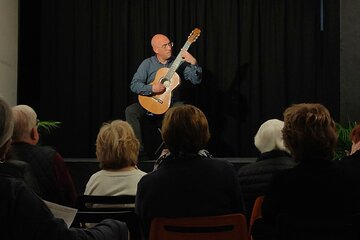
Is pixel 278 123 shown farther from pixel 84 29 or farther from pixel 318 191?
pixel 84 29

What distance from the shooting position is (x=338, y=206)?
1.85 m

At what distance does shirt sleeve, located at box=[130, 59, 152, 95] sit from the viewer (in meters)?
5.26

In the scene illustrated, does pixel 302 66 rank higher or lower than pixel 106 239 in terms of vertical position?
higher

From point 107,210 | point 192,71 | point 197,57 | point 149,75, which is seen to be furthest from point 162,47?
point 107,210

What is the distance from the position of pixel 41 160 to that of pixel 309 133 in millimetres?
1187

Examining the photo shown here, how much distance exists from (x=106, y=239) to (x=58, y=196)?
4.02 ft

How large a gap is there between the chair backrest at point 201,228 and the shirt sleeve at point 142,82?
341cm

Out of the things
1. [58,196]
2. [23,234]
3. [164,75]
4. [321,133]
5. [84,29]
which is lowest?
[58,196]

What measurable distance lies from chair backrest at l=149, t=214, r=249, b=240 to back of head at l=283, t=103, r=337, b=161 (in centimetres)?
35

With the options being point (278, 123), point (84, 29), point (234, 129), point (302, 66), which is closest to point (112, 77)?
point (84, 29)

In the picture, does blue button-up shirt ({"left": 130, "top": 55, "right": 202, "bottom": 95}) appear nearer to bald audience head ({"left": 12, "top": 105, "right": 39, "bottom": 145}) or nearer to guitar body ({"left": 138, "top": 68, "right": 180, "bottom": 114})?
guitar body ({"left": 138, "top": 68, "right": 180, "bottom": 114})

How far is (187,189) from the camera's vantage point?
80.2 inches

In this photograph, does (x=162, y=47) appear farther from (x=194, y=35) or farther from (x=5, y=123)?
(x=5, y=123)

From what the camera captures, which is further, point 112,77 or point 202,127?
point 112,77
